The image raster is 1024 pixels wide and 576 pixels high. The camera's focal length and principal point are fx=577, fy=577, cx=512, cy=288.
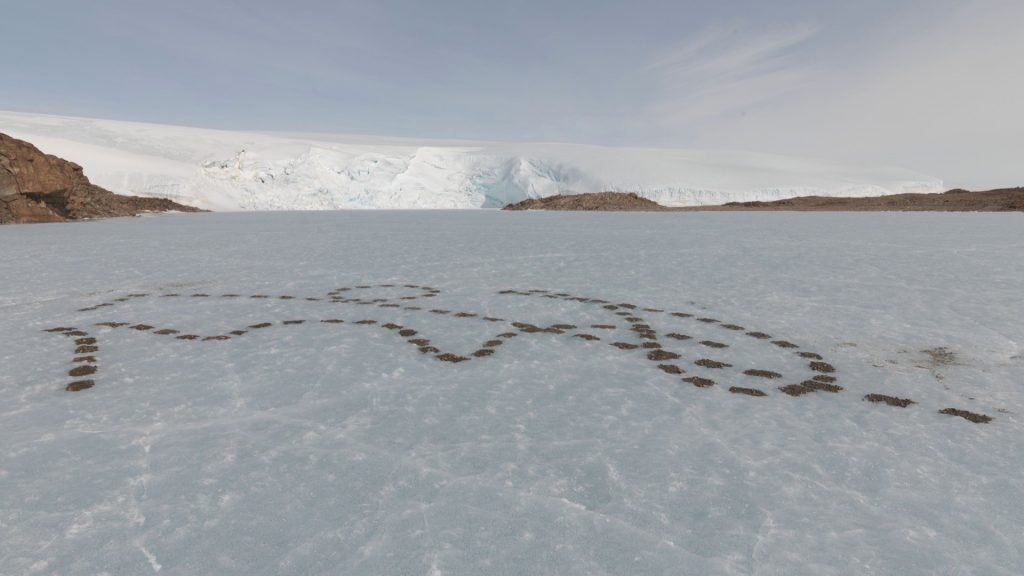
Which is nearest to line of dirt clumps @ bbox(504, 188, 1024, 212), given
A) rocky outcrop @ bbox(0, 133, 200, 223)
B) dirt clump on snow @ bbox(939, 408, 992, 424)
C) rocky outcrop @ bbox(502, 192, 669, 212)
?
rocky outcrop @ bbox(502, 192, 669, 212)

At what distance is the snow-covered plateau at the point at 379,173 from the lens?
11519 centimetres

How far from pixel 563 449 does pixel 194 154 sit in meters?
144

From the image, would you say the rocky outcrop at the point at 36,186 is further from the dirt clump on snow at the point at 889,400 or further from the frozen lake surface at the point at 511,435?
the dirt clump on snow at the point at 889,400

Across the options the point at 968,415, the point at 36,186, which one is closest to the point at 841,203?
the point at 968,415

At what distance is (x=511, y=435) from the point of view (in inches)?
246

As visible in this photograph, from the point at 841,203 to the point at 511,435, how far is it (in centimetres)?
10707

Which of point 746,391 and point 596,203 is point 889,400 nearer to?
point 746,391

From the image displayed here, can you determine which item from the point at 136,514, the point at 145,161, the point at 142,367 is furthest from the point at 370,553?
the point at 145,161

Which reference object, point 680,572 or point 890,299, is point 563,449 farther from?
point 890,299

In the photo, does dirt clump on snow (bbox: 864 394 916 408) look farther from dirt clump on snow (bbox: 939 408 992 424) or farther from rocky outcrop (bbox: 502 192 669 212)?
rocky outcrop (bbox: 502 192 669 212)

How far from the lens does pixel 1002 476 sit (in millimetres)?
5340

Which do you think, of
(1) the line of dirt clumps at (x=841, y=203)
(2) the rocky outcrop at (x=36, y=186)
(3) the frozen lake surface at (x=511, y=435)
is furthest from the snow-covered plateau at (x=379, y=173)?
(3) the frozen lake surface at (x=511, y=435)

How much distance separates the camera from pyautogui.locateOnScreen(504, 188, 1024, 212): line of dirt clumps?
80.2m

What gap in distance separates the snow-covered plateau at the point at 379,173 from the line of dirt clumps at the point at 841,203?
31.3ft
